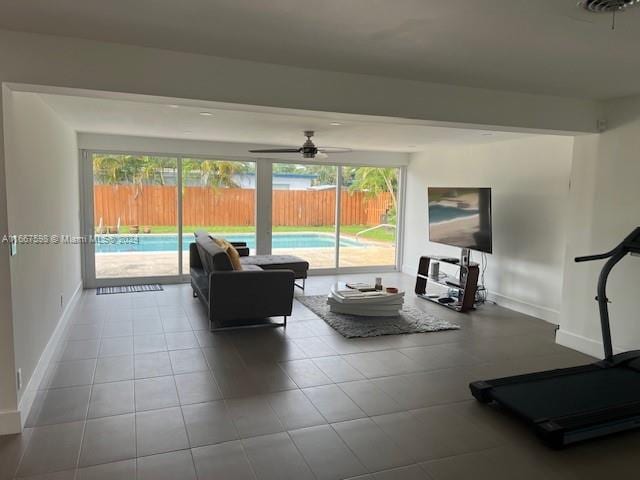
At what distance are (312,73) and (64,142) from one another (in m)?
3.70

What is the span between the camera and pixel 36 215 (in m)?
3.71

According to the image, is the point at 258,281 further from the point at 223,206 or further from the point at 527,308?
the point at 527,308

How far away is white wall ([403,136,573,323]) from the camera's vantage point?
18.3 ft

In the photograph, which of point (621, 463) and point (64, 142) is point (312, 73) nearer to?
point (621, 463)

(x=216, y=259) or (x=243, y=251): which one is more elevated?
(x=216, y=259)

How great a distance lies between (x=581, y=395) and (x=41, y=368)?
411 centimetres

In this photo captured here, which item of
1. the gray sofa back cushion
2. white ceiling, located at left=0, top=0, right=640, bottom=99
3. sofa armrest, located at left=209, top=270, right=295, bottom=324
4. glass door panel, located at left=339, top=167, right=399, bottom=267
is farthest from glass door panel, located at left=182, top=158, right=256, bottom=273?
white ceiling, located at left=0, top=0, right=640, bottom=99

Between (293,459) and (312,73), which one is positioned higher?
(312,73)

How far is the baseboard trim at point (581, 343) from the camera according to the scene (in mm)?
4370

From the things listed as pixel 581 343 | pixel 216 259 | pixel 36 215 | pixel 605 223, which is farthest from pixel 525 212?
pixel 36 215

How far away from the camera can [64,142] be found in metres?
5.45

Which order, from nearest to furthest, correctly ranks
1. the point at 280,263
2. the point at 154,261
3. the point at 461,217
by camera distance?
1. the point at 461,217
2. the point at 280,263
3. the point at 154,261

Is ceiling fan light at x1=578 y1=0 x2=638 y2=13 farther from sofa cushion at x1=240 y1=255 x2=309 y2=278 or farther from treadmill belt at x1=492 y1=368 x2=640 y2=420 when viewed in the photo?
sofa cushion at x1=240 y1=255 x2=309 y2=278

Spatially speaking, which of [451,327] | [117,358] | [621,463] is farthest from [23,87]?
[451,327]
